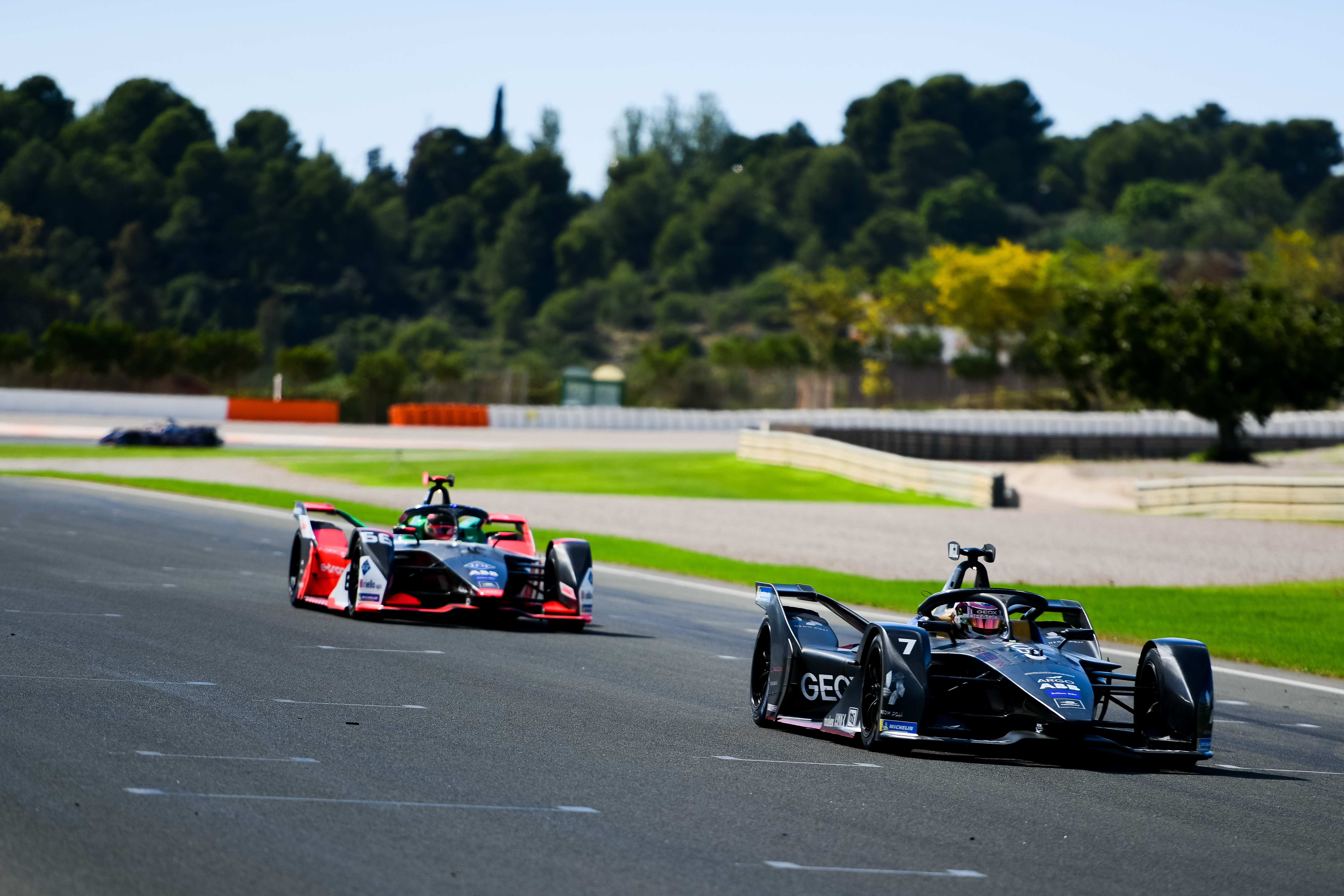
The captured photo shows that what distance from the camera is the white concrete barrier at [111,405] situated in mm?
61344

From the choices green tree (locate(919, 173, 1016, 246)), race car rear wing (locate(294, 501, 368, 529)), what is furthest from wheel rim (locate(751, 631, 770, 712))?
green tree (locate(919, 173, 1016, 246))

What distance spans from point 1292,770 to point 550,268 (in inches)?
6422

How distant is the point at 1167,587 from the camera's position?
67.8ft

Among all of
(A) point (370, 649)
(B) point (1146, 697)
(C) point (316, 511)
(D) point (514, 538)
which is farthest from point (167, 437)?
(B) point (1146, 697)

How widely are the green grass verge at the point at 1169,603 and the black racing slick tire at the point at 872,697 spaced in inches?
266

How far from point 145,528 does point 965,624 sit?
17.3 m

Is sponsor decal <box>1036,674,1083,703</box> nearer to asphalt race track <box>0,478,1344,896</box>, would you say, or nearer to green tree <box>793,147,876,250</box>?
asphalt race track <box>0,478,1344,896</box>

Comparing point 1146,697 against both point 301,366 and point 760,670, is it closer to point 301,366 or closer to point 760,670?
point 760,670

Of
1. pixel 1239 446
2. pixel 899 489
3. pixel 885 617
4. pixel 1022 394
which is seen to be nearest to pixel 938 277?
pixel 1022 394

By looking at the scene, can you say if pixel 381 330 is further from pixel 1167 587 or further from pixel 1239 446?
pixel 1167 587

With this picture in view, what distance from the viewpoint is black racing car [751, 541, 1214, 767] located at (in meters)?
8.55

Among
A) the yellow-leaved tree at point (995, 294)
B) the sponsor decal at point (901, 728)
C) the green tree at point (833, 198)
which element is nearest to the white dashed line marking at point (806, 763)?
the sponsor decal at point (901, 728)

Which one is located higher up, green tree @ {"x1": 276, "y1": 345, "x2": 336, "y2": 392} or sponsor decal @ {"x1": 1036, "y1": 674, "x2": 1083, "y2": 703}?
green tree @ {"x1": 276, "y1": 345, "x2": 336, "y2": 392}

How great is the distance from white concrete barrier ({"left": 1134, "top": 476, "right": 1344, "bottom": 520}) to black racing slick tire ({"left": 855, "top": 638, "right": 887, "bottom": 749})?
24.1 metres
